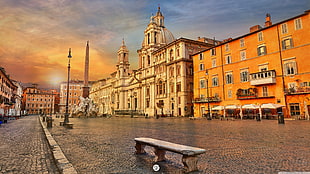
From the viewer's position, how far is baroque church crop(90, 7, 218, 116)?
42656mm

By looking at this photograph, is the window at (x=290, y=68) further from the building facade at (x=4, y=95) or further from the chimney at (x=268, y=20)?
the building facade at (x=4, y=95)

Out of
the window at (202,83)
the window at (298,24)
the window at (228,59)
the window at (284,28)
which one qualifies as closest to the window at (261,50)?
the window at (284,28)

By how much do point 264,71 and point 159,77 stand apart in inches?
1070

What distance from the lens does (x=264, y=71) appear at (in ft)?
89.3

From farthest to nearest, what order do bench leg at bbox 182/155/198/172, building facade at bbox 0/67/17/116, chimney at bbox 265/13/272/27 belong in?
1. building facade at bbox 0/67/17/116
2. chimney at bbox 265/13/272/27
3. bench leg at bbox 182/155/198/172

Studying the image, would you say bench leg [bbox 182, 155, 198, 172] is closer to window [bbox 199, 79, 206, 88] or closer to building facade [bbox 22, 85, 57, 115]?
Result: window [bbox 199, 79, 206, 88]

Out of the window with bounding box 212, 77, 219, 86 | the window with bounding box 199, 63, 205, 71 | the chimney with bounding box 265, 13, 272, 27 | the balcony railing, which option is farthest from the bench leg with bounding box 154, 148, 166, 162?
the chimney with bounding box 265, 13, 272, 27

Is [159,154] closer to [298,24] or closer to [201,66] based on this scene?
[298,24]

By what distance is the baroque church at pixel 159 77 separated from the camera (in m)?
42.7

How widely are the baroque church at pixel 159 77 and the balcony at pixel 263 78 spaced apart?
612 inches

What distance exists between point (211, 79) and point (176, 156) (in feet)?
107

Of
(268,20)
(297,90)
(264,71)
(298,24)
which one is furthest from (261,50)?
(268,20)

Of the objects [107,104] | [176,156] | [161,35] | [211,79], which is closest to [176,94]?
[211,79]

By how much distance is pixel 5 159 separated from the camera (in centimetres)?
570
